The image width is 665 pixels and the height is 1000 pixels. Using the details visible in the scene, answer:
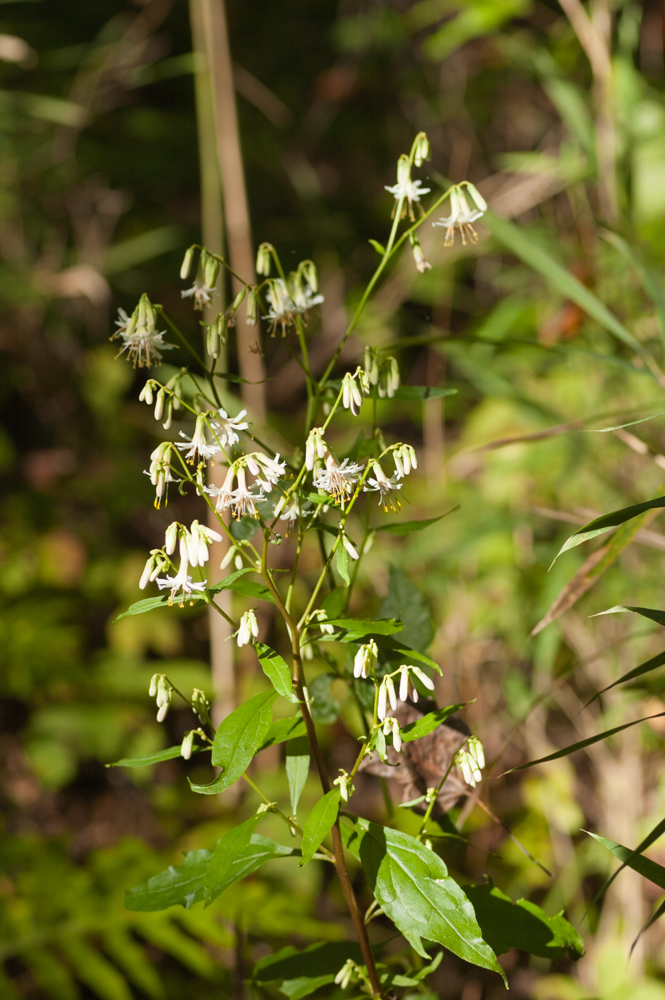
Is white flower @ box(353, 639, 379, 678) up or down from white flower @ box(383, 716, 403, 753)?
up

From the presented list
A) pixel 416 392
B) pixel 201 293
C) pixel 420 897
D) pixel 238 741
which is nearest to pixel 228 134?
pixel 201 293

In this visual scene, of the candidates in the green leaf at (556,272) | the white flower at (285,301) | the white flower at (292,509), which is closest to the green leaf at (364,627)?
the white flower at (292,509)

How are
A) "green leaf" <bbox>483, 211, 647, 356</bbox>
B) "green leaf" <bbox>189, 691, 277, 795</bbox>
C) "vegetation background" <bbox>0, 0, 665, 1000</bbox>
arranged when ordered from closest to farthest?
"green leaf" <bbox>189, 691, 277, 795</bbox> < "green leaf" <bbox>483, 211, 647, 356</bbox> < "vegetation background" <bbox>0, 0, 665, 1000</bbox>

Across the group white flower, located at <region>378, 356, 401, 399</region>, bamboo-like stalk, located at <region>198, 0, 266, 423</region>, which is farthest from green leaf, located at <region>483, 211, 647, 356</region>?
bamboo-like stalk, located at <region>198, 0, 266, 423</region>

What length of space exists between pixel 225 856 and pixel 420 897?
181 millimetres

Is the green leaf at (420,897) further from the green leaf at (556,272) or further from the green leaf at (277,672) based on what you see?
the green leaf at (556,272)

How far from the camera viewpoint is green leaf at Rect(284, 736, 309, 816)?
2.49 feet

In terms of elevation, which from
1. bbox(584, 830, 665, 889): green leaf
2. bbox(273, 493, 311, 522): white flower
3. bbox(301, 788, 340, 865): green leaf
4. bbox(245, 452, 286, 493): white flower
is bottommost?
bbox(584, 830, 665, 889): green leaf

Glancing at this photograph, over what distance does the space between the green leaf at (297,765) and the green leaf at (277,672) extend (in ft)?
0.47

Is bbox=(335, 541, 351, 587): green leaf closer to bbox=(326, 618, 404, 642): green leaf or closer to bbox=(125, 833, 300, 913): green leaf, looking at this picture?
bbox=(326, 618, 404, 642): green leaf

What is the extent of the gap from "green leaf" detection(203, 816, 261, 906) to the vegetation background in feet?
1.12

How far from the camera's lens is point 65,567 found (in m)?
3.09

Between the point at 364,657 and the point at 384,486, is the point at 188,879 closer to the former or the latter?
the point at 364,657

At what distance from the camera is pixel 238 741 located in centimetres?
64
